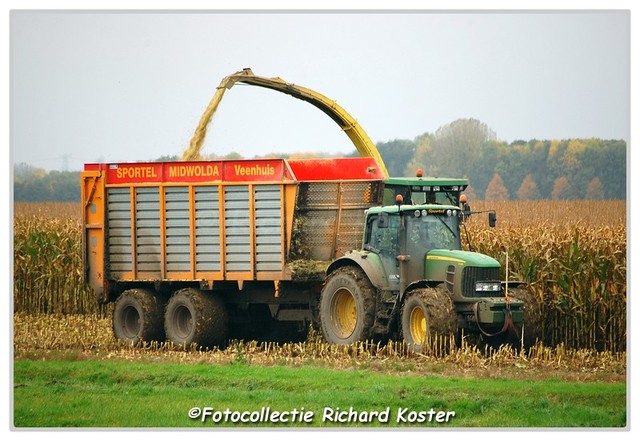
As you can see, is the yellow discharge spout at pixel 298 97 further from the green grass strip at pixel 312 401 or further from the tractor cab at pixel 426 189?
the green grass strip at pixel 312 401

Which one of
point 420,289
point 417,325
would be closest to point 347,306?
point 417,325

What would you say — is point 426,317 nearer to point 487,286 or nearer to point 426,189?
point 487,286

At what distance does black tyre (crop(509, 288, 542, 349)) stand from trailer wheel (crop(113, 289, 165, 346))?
6587 millimetres

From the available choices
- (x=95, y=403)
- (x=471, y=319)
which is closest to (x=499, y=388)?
(x=471, y=319)

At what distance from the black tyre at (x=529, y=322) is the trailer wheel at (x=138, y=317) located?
6.59 metres

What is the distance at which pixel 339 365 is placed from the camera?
19922mm

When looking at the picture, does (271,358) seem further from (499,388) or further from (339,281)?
(499,388)

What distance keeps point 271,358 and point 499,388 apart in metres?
4.29

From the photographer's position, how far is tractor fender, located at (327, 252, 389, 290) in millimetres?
20859

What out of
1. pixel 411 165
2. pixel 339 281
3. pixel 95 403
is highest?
pixel 411 165

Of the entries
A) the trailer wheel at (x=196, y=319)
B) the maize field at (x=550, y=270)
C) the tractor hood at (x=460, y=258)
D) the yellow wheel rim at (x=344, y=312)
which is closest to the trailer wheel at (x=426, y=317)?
the maize field at (x=550, y=270)

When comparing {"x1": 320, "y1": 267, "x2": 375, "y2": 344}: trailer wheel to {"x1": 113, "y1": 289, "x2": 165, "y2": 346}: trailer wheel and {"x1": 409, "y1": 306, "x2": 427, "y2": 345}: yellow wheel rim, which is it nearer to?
{"x1": 409, "y1": 306, "x2": 427, "y2": 345}: yellow wheel rim

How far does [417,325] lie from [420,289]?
55cm

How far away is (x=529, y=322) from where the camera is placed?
20.1m
